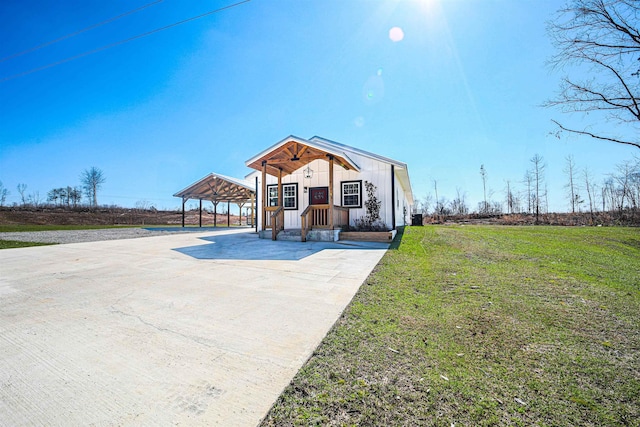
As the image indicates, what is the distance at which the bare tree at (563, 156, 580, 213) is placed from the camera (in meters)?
26.7

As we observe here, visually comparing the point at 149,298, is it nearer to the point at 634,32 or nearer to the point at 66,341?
the point at 66,341

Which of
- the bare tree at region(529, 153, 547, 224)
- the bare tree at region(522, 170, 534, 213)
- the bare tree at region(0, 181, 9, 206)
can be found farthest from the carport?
the bare tree at region(0, 181, 9, 206)

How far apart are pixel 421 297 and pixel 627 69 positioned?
29.2 feet

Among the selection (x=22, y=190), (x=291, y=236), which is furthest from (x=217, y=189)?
(x=22, y=190)

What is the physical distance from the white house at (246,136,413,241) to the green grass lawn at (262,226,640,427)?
20.3 feet

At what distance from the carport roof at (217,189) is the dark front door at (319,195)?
25.0 feet

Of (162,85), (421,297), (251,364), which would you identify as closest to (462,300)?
(421,297)

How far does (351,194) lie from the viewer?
37.8ft

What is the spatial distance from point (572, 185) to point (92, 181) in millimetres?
65827

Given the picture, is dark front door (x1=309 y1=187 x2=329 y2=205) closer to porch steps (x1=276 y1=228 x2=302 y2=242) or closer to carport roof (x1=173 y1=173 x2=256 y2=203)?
porch steps (x1=276 y1=228 x2=302 y2=242)

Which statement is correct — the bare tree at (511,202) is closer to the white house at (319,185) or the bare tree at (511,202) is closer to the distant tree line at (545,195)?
the distant tree line at (545,195)

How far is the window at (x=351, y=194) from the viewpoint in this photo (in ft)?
37.4

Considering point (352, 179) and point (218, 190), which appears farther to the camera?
point (218, 190)

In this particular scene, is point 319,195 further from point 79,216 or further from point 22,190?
point 22,190
